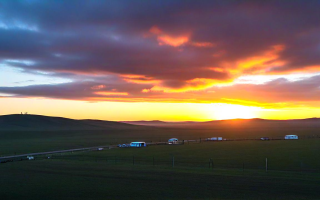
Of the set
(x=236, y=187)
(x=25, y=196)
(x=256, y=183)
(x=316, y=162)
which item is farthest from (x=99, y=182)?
(x=316, y=162)

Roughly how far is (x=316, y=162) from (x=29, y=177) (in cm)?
3753

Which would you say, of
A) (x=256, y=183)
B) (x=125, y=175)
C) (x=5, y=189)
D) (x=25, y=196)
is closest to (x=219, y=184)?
(x=256, y=183)

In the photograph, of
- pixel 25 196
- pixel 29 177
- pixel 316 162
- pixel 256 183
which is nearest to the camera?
pixel 25 196

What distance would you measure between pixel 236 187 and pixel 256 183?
2817mm

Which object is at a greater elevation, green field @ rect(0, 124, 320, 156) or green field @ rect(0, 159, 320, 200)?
green field @ rect(0, 124, 320, 156)

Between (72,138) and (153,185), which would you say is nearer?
(153,185)

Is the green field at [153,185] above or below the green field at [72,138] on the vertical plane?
below

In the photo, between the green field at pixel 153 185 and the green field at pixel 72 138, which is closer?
the green field at pixel 153 185

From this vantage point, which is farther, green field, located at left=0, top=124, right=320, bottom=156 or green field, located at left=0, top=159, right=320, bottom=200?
green field, located at left=0, top=124, right=320, bottom=156

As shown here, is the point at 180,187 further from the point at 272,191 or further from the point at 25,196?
the point at 25,196

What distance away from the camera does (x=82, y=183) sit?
26266 mm

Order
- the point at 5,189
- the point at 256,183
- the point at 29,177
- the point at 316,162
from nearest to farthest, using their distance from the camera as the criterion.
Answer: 1. the point at 5,189
2. the point at 256,183
3. the point at 29,177
4. the point at 316,162

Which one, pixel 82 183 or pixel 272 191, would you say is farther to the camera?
pixel 82 183

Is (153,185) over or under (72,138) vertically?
under
